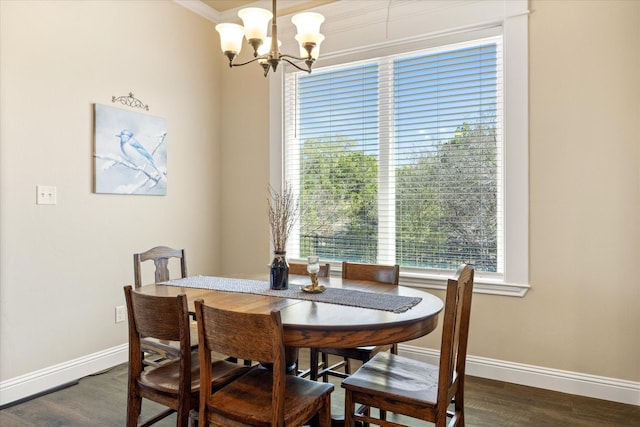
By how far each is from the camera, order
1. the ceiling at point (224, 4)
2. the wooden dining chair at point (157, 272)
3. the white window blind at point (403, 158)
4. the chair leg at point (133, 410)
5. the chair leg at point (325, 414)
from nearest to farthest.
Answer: the chair leg at point (325, 414)
the chair leg at point (133, 410)
the wooden dining chair at point (157, 272)
the white window blind at point (403, 158)
the ceiling at point (224, 4)

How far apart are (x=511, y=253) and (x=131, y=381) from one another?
2403 mm

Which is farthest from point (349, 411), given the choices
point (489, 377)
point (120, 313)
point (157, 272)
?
point (120, 313)

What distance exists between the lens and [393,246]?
3363 millimetres

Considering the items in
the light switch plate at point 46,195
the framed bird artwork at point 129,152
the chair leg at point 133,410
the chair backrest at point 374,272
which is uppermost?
the framed bird artwork at point 129,152

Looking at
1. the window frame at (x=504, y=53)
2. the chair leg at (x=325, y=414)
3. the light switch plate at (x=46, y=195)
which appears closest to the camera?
the chair leg at (x=325, y=414)

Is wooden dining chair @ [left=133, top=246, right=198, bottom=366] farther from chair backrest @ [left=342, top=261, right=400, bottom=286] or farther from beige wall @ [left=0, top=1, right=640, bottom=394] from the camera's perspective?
chair backrest @ [left=342, top=261, right=400, bottom=286]

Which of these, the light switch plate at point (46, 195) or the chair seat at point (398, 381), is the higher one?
the light switch plate at point (46, 195)

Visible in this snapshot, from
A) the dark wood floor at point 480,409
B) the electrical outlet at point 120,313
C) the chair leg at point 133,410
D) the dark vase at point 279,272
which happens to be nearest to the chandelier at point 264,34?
the dark vase at point 279,272

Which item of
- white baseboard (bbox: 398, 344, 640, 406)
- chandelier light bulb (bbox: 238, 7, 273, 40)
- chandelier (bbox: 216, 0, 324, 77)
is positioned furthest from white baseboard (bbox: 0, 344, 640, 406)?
chandelier light bulb (bbox: 238, 7, 273, 40)

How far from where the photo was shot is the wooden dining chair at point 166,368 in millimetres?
1656

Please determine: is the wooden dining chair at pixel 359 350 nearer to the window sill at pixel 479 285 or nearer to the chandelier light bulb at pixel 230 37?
the window sill at pixel 479 285

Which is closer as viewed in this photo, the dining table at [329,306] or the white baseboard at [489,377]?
the dining table at [329,306]

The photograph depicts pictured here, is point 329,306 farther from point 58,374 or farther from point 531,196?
point 58,374

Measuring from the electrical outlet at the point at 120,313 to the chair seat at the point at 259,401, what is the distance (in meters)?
1.87
